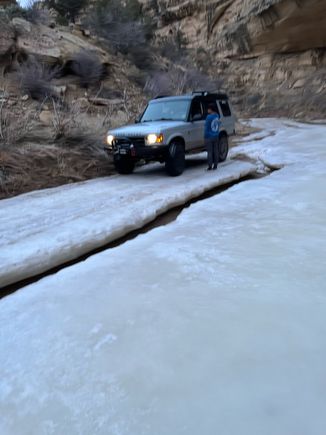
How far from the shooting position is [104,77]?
20391mm

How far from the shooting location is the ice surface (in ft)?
14.8

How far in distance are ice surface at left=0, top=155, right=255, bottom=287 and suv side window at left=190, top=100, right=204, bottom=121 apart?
151cm

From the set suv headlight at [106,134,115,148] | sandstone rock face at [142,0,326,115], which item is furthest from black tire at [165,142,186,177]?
sandstone rock face at [142,0,326,115]

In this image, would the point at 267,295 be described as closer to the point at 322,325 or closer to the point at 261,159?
the point at 322,325

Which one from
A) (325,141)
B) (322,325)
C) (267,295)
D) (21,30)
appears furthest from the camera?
(21,30)

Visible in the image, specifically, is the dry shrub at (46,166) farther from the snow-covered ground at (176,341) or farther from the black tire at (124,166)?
the snow-covered ground at (176,341)

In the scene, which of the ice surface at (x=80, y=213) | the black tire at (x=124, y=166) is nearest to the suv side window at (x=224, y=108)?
the ice surface at (x=80, y=213)

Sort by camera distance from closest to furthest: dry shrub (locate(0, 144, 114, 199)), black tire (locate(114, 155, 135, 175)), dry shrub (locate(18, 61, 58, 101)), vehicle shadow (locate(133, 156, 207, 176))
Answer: dry shrub (locate(0, 144, 114, 199)) < black tire (locate(114, 155, 135, 175)) < vehicle shadow (locate(133, 156, 207, 176)) < dry shrub (locate(18, 61, 58, 101))

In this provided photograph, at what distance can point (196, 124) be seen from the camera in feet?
33.0

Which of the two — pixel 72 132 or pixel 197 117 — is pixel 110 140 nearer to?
pixel 197 117

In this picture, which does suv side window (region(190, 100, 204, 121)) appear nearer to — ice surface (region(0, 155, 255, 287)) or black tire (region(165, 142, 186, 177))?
black tire (region(165, 142, 186, 177))

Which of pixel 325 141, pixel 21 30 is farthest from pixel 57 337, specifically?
pixel 21 30

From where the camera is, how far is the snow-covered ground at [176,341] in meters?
2.09

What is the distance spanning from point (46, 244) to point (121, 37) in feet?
77.3
